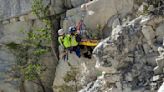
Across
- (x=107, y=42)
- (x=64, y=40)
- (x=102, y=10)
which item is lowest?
(x=64, y=40)

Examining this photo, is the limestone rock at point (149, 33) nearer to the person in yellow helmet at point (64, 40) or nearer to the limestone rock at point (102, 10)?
the limestone rock at point (102, 10)

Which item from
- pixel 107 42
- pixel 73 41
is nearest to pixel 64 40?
pixel 73 41

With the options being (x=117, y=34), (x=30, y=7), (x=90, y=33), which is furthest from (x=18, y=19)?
(x=117, y=34)

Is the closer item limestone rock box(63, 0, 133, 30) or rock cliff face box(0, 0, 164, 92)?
rock cliff face box(0, 0, 164, 92)

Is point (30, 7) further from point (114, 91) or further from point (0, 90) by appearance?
point (114, 91)

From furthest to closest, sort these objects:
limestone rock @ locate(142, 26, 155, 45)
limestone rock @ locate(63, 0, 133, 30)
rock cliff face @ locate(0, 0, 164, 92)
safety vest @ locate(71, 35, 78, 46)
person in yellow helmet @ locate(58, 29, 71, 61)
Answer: person in yellow helmet @ locate(58, 29, 71, 61) → safety vest @ locate(71, 35, 78, 46) → limestone rock @ locate(63, 0, 133, 30) → limestone rock @ locate(142, 26, 155, 45) → rock cliff face @ locate(0, 0, 164, 92)

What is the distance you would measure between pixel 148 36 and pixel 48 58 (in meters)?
12.9

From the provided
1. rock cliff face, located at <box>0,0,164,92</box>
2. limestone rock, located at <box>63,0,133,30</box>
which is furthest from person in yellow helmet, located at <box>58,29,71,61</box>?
limestone rock, located at <box>63,0,133,30</box>

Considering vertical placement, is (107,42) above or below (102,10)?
below

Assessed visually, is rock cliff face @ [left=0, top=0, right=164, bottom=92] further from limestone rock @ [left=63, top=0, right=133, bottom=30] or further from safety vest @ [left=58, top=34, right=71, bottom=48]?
safety vest @ [left=58, top=34, right=71, bottom=48]

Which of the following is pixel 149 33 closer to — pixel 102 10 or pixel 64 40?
pixel 102 10

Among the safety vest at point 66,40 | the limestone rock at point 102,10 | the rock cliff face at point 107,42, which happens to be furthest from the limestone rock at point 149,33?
the safety vest at point 66,40

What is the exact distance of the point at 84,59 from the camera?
25.5 m

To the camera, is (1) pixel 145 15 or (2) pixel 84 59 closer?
(1) pixel 145 15
